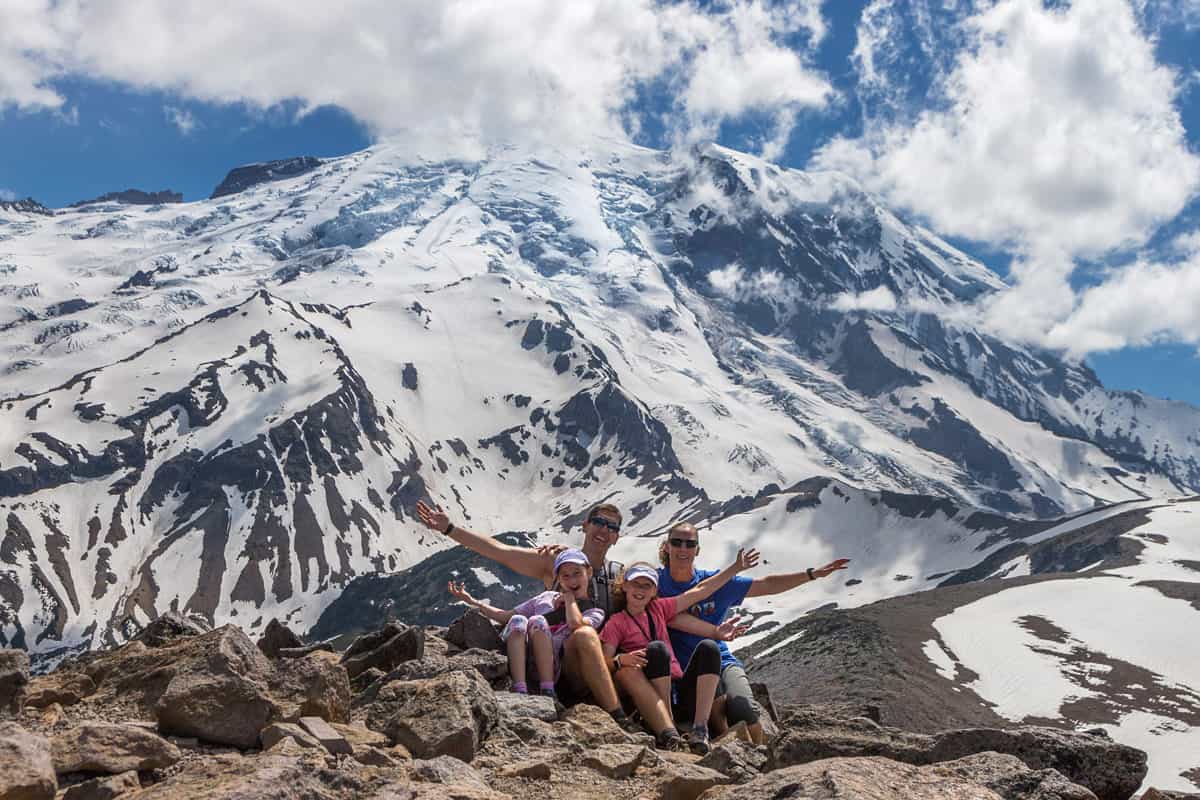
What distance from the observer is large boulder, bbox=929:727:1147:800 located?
9.44m

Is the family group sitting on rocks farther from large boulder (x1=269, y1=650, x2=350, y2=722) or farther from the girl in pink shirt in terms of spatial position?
large boulder (x1=269, y1=650, x2=350, y2=722)

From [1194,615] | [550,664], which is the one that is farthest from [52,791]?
[1194,615]

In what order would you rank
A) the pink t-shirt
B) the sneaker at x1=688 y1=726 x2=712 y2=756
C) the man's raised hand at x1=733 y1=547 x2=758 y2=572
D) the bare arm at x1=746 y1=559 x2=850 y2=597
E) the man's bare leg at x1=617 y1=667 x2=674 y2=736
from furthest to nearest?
the bare arm at x1=746 y1=559 x2=850 y2=597
the man's raised hand at x1=733 y1=547 x2=758 y2=572
the pink t-shirt
the man's bare leg at x1=617 y1=667 x2=674 y2=736
the sneaker at x1=688 y1=726 x2=712 y2=756

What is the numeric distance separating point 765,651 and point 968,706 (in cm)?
3077

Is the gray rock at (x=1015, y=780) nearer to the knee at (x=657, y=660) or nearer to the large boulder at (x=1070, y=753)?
the large boulder at (x=1070, y=753)

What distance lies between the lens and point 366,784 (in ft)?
24.3

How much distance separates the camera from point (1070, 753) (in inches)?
382

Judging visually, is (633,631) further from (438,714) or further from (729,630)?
(438,714)

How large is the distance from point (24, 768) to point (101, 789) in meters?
0.56

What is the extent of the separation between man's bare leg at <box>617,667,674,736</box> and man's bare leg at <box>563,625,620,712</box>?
0.68ft

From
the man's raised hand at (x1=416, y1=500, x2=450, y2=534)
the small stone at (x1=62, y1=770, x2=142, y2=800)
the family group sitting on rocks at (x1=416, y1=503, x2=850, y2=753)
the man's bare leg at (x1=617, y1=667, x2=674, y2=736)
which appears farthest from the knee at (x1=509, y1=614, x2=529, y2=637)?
the small stone at (x1=62, y1=770, x2=142, y2=800)

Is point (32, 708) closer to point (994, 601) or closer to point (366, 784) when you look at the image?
point (366, 784)

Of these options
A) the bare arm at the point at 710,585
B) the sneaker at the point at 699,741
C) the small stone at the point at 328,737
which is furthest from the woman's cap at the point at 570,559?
the small stone at the point at 328,737

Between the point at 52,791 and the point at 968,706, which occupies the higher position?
the point at 52,791
